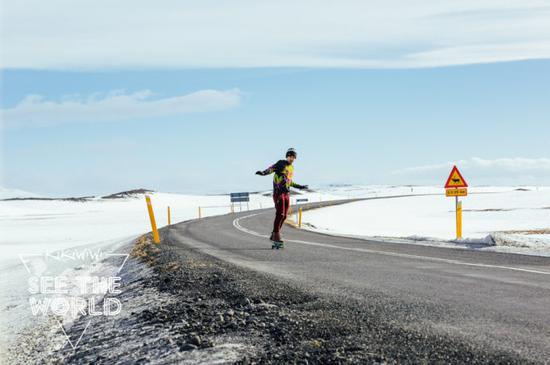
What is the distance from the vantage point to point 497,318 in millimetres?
5648

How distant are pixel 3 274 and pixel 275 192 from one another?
7.54 meters

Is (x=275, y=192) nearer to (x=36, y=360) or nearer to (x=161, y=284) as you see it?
(x=161, y=284)

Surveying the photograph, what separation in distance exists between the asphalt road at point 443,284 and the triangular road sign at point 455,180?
13.3 feet

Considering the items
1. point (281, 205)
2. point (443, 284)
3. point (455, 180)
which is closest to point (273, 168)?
point (281, 205)

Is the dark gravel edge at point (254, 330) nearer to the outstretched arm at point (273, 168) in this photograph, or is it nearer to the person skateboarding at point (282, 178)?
the outstretched arm at point (273, 168)

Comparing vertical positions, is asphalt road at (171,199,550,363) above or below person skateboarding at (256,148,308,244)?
below

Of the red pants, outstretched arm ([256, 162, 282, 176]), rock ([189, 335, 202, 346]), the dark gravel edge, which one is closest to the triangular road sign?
the red pants

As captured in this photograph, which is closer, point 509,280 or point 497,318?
point 497,318

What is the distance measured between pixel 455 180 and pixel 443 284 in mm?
10655

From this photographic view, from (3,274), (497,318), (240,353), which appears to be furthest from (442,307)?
(3,274)

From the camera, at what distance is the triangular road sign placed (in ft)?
58.9

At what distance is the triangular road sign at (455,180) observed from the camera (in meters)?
18.0

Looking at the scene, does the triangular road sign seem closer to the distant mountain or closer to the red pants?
the red pants

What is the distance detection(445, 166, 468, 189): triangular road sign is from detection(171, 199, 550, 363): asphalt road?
4.07 metres
